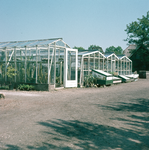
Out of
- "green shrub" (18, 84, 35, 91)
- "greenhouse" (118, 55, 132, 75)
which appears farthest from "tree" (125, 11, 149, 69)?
"green shrub" (18, 84, 35, 91)

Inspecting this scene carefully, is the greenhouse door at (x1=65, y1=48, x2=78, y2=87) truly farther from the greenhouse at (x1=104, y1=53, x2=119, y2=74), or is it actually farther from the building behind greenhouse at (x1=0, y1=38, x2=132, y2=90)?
the greenhouse at (x1=104, y1=53, x2=119, y2=74)

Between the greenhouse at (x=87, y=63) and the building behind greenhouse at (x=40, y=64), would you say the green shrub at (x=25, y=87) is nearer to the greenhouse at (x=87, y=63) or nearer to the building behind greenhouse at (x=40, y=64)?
the building behind greenhouse at (x=40, y=64)

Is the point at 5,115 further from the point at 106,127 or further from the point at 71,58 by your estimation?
the point at 71,58

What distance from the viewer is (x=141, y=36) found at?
3762cm

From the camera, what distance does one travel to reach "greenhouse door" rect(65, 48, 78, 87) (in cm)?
1523

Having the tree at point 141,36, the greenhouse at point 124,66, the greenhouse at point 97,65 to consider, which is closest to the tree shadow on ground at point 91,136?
the greenhouse at point 97,65

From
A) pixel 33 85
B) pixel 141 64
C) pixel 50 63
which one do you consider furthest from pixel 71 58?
pixel 141 64

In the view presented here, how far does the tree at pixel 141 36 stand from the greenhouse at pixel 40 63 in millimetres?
24533

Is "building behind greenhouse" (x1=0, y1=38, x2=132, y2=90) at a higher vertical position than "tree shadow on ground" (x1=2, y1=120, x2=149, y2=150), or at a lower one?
higher

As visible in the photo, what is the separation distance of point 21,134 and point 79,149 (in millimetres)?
1645

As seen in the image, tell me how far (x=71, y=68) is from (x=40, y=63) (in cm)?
278

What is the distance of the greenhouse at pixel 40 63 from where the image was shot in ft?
45.7

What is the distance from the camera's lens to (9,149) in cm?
385

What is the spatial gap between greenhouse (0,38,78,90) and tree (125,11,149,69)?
2453cm
